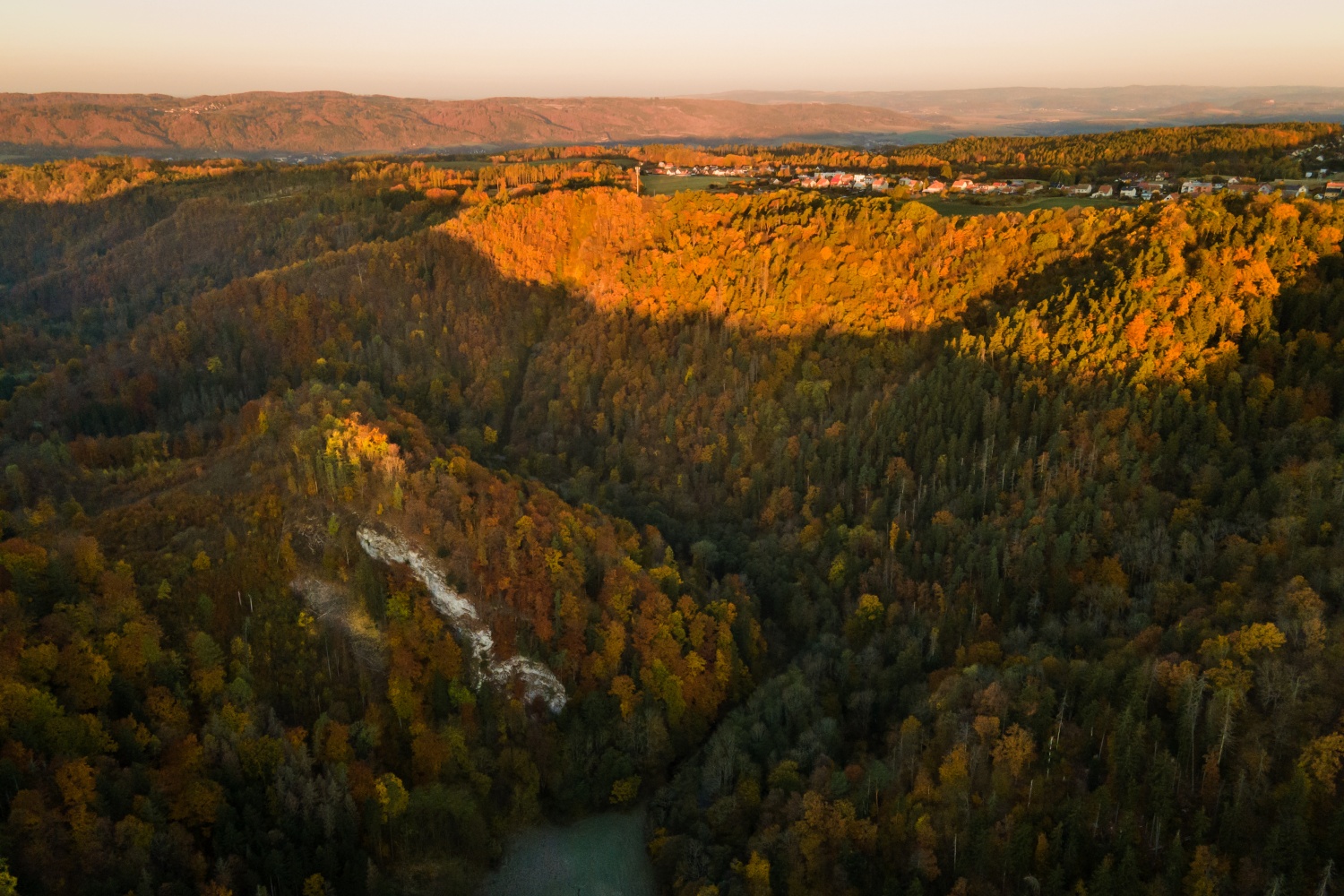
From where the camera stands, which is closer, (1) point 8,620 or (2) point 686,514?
(1) point 8,620

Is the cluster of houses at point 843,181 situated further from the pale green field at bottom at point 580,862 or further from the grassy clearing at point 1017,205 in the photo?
the pale green field at bottom at point 580,862

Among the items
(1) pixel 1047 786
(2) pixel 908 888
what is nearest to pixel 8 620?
(2) pixel 908 888

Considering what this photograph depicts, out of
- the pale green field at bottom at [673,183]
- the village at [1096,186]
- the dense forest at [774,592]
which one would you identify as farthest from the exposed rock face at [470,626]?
the pale green field at bottom at [673,183]

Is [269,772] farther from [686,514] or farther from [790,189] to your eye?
[790,189]

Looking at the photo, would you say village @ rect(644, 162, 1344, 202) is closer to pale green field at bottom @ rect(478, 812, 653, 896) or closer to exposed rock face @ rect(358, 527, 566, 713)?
exposed rock face @ rect(358, 527, 566, 713)

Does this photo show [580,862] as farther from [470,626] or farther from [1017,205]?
[1017,205]

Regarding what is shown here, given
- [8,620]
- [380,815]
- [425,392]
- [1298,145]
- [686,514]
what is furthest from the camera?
[1298,145]

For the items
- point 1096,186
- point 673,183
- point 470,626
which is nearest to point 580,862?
point 470,626
